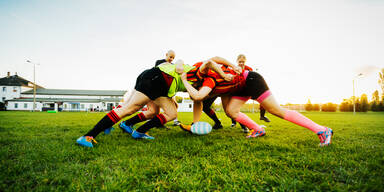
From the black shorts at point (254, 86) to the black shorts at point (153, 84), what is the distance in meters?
1.56

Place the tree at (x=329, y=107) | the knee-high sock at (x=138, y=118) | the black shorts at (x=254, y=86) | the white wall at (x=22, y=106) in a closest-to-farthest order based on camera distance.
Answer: the black shorts at (x=254, y=86), the knee-high sock at (x=138, y=118), the tree at (x=329, y=107), the white wall at (x=22, y=106)

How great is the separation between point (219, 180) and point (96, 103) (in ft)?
171

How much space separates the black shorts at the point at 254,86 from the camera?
10.3ft

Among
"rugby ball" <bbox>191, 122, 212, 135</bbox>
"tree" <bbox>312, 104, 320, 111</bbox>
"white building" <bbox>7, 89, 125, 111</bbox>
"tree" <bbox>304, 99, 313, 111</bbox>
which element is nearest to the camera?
"rugby ball" <bbox>191, 122, 212, 135</bbox>

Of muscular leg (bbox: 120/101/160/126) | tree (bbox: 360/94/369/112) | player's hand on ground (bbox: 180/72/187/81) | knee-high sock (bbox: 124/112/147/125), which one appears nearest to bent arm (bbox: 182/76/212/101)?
player's hand on ground (bbox: 180/72/187/81)

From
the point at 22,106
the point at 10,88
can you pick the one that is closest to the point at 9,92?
the point at 10,88

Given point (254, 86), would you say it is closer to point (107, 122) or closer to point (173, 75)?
point (173, 75)

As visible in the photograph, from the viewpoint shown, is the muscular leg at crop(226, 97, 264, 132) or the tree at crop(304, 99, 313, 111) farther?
the tree at crop(304, 99, 313, 111)

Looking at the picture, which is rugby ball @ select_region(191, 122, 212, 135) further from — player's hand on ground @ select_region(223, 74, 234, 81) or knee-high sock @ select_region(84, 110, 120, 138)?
knee-high sock @ select_region(84, 110, 120, 138)

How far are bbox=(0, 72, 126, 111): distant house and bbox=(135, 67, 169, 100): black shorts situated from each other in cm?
4581

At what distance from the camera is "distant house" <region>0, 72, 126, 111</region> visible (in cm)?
4541

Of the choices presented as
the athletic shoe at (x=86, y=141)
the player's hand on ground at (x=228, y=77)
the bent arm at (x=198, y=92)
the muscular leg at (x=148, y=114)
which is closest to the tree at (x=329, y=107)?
the player's hand on ground at (x=228, y=77)

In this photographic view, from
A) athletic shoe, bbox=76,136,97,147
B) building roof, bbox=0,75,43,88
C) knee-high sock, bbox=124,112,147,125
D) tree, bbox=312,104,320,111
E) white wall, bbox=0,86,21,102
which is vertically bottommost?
tree, bbox=312,104,320,111

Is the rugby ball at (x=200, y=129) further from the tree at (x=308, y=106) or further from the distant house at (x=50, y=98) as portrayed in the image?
the tree at (x=308, y=106)
